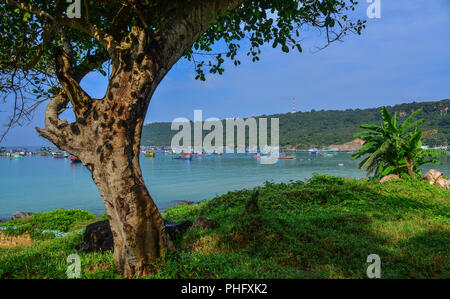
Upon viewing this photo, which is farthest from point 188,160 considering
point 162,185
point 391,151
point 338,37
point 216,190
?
point 338,37

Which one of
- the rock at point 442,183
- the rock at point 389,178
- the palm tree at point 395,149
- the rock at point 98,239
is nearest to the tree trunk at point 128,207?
the rock at point 98,239

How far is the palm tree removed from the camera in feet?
34.8

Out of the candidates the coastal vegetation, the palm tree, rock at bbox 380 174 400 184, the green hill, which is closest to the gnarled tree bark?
the coastal vegetation

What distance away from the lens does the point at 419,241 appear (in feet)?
14.2

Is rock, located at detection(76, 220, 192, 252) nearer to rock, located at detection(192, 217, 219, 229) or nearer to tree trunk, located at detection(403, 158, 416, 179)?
rock, located at detection(192, 217, 219, 229)

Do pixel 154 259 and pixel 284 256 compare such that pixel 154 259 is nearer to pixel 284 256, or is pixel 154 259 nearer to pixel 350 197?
pixel 284 256

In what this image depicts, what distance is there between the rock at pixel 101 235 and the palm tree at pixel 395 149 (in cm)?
931

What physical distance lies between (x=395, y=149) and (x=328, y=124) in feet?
324

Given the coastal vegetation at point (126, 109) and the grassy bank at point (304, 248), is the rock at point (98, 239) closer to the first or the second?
the grassy bank at point (304, 248)

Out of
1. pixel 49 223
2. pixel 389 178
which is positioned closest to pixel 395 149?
pixel 389 178

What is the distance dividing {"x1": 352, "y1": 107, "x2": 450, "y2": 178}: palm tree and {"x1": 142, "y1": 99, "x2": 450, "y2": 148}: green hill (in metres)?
70.4

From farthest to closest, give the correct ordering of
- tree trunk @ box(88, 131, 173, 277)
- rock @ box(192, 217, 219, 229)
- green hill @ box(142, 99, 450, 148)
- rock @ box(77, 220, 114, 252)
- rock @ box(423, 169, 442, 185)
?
1. green hill @ box(142, 99, 450, 148)
2. rock @ box(423, 169, 442, 185)
3. rock @ box(192, 217, 219, 229)
4. rock @ box(77, 220, 114, 252)
5. tree trunk @ box(88, 131, 173, 277)

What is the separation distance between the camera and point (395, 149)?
10.9 metres
